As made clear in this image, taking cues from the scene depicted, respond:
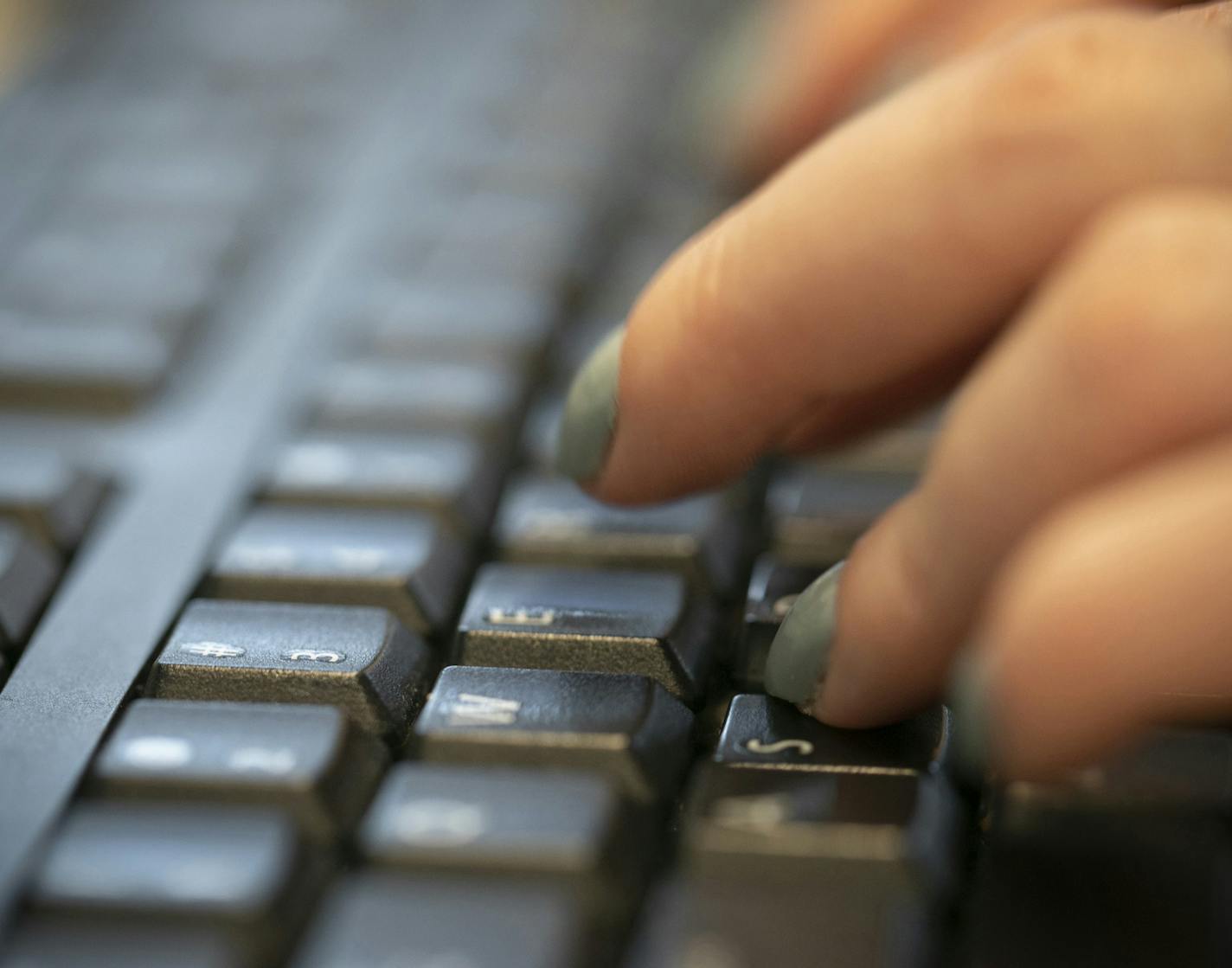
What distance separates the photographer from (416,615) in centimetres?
55

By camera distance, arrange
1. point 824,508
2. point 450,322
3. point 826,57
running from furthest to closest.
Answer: point 826,57 < point 450,322 < point 824,508

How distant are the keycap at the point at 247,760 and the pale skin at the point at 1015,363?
0.16 m

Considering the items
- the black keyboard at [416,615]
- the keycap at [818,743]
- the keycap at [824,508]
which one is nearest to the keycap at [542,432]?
the black keyboard at [416,615]

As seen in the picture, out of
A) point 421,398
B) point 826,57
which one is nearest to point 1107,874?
point 421,398

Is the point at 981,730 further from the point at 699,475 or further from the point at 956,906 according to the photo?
the point at 699,475

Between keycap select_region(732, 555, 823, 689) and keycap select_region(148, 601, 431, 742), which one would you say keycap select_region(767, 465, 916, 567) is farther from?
keycap select_region(148, 601, 431, 742)

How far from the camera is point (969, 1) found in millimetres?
1024

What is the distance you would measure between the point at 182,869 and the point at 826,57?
0.74 metres

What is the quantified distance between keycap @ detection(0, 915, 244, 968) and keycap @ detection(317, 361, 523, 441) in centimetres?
31

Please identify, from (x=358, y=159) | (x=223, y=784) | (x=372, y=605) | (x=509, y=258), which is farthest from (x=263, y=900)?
(x=358, y=159)

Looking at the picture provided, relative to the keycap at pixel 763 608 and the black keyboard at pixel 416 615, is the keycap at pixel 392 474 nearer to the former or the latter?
the black keyboard at pixel 416 615

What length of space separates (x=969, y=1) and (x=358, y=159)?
47 centimetres

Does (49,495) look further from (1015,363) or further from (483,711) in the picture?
(1015,363)

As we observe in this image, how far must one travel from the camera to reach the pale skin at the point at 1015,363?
1.19 ft
